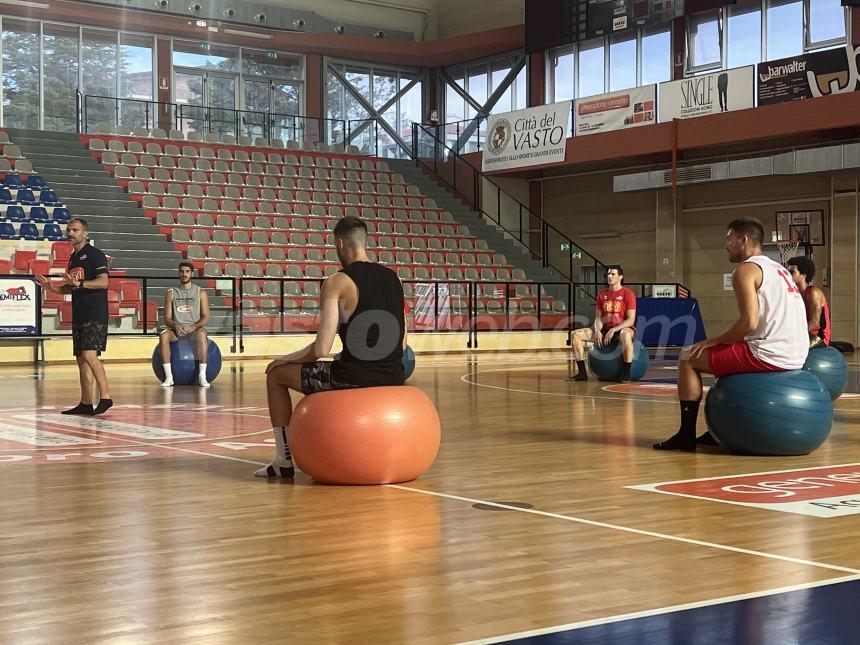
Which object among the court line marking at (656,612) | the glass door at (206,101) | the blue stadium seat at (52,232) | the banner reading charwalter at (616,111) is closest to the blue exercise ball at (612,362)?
the court line marking at (656,612)

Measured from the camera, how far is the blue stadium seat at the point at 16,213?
2153 centimetres

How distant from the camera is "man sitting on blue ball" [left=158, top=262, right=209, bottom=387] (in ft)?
43.2

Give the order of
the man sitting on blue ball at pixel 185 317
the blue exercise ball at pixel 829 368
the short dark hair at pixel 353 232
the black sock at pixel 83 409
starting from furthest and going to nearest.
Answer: the man sitting on blue ball at pixel 185 317 → the blue exercise ball at pixel 829 368 → the black sock at pixel 83 409 → the short dark hair at pixel 353 232

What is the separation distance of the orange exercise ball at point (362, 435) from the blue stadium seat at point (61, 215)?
17.4 metres

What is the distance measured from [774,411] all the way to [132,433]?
4.53 meters

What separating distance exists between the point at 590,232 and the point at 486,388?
1658 centimetres

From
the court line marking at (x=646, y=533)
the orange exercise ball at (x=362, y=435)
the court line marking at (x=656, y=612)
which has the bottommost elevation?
the court line marking at (x=646, y=533)

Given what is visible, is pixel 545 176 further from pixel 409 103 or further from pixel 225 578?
pixel 225 578

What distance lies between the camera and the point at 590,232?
96.7ft

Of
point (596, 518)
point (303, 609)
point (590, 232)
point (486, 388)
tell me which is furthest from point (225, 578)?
point (590, 232)

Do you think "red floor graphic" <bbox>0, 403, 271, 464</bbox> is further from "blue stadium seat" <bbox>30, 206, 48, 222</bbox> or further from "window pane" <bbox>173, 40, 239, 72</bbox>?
"window pane" <bbox>173, 40, 239, 72</bbox>

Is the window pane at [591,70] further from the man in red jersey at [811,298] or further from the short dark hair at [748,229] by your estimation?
the short dark hair at [748,229]

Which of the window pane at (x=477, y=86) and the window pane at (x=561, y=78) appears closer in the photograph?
the window pane at (x=561, y=78)

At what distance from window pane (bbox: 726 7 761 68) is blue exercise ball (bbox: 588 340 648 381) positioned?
1335 cm
